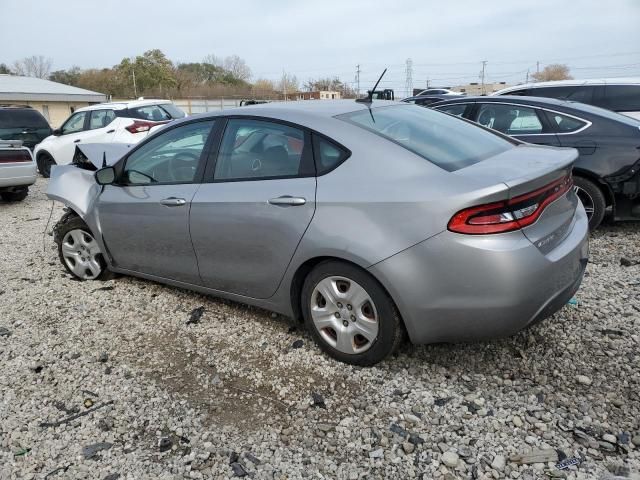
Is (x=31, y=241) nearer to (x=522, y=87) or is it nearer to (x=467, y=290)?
(x=467, y=290)

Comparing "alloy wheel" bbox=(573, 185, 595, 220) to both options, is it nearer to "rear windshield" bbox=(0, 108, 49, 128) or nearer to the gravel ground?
the gravel ground

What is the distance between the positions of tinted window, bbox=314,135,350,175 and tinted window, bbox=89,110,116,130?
931cm

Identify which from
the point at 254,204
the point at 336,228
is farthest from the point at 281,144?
the point at 336,228

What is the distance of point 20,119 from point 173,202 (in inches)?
468

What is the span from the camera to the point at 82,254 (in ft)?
15.1

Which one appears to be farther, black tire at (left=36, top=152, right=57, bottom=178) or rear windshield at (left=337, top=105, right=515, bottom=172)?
black tire at (left=36, top=152, right=57, bottom=178)

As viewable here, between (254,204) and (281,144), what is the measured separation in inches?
16.6

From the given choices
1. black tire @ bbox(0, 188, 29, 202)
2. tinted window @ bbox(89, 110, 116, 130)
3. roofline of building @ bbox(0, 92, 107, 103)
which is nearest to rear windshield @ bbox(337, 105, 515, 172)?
black tire @ bbox(0, 188, 29, 202)

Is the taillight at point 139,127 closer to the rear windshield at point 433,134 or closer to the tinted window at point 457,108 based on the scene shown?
the tinted window at point 457,108

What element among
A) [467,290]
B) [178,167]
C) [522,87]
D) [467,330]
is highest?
[522,87]

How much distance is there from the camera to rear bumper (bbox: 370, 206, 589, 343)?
242 cm

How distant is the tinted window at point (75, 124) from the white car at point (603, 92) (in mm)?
9321

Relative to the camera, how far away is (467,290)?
97.9 inches

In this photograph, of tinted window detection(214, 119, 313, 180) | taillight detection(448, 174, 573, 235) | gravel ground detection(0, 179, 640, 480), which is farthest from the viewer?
tinted window detection(214, 119, 313, 180)
